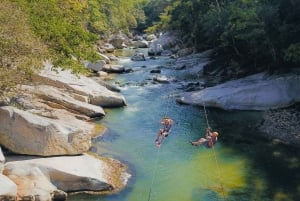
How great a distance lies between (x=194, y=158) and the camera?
26156 millimetres

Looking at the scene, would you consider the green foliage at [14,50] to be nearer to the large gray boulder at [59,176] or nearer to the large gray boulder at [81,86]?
the large gray boulder at [59,176]

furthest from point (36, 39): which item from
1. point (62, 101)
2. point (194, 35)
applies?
point (194, 35)

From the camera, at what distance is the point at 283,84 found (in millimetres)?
35750

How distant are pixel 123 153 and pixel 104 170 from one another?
370cm

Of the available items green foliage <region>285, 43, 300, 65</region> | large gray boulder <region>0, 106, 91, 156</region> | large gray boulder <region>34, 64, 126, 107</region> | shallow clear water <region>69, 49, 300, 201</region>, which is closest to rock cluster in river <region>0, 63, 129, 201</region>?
large gray boulder <region>0, 106, 91, 156</region>

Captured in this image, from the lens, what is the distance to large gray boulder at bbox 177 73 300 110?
3497 cm

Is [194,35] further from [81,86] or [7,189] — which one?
[7,189]

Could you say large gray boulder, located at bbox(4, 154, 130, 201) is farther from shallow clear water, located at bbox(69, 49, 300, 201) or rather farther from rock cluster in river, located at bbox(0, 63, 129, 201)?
shallow clear water, located at bbox(69, 49, 300, 201)

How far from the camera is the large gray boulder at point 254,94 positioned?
35.0 meters

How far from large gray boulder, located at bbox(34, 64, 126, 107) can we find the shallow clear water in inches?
51.4

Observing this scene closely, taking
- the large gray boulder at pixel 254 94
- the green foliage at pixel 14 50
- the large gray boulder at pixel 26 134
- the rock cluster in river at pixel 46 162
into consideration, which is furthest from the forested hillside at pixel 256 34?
the large gray boulder at pixel 26 134

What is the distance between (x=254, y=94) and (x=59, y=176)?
20297 mm

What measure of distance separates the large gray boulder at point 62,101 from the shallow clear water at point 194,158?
1134mm

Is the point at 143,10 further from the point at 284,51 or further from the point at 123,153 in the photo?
the point at 123,153
